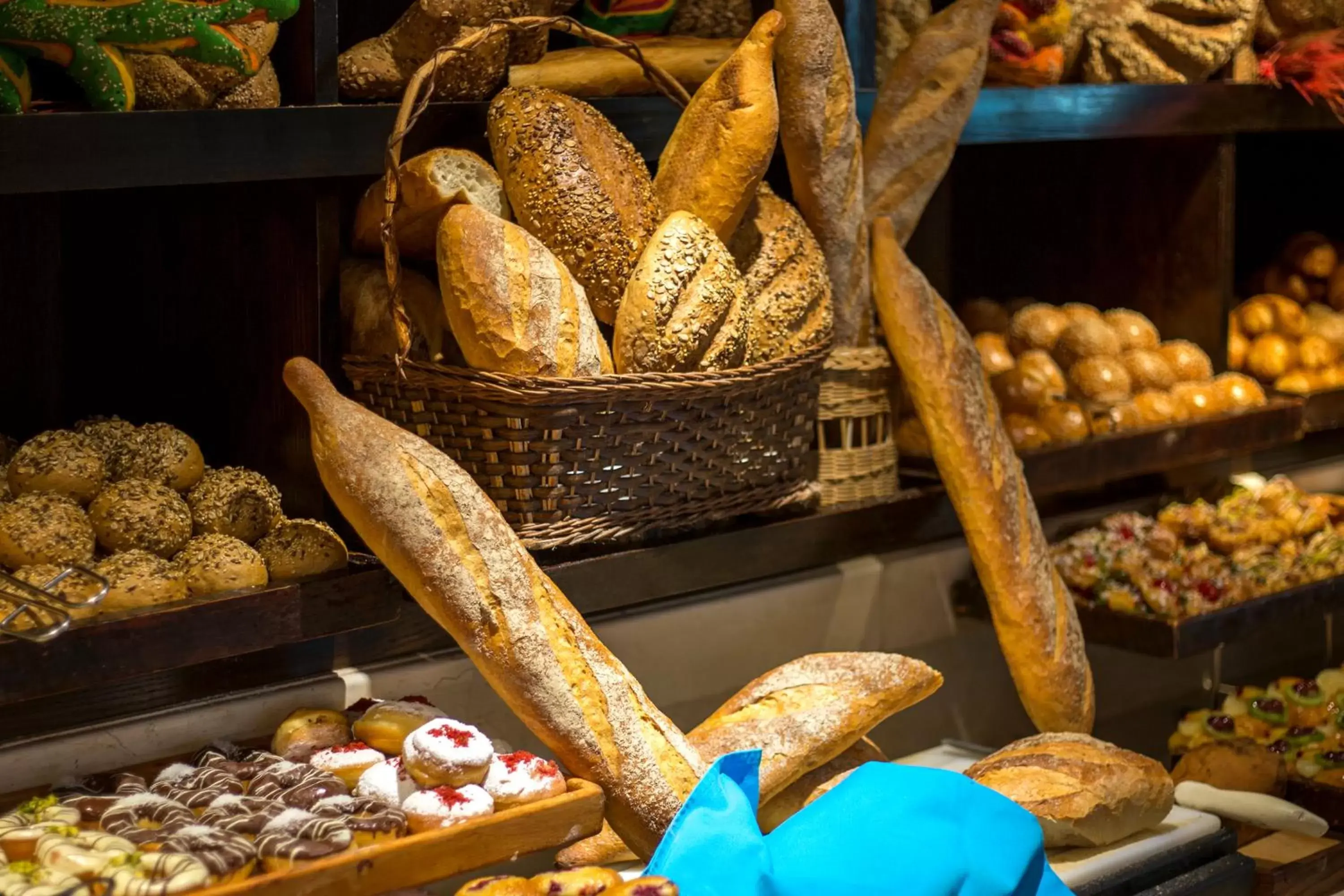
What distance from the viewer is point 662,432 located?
1.83 m

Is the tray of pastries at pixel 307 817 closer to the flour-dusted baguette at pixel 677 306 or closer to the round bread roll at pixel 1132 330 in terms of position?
the flour-dusted baguette at pixel 677 306

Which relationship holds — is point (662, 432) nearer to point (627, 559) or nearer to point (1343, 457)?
point (627, 559)

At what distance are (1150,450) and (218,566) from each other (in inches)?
60.0

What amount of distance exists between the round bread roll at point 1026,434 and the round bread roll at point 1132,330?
32 cm

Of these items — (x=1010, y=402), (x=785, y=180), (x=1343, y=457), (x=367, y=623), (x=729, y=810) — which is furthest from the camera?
(x=1343, y=457)

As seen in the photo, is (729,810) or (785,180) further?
(785,180)

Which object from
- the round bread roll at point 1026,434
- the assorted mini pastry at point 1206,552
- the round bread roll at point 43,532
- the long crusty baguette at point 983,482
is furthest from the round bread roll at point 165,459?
the assorted mini pastry at point 1206,552

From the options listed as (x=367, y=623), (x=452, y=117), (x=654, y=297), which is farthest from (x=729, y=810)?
(x=452, y=117)

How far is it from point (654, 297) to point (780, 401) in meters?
0.28

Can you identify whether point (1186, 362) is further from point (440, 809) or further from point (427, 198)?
point (440, 809)

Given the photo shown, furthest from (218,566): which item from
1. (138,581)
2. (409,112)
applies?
(409,112)

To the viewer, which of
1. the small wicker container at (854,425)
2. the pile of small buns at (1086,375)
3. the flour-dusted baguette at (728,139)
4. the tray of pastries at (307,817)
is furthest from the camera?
the pile of small buns at (1086,375)

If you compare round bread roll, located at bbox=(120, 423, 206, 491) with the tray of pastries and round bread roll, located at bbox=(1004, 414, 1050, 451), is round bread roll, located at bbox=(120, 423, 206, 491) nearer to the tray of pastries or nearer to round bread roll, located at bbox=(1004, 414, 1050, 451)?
the tray of pastries

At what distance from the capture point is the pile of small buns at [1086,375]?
8.25 ft
